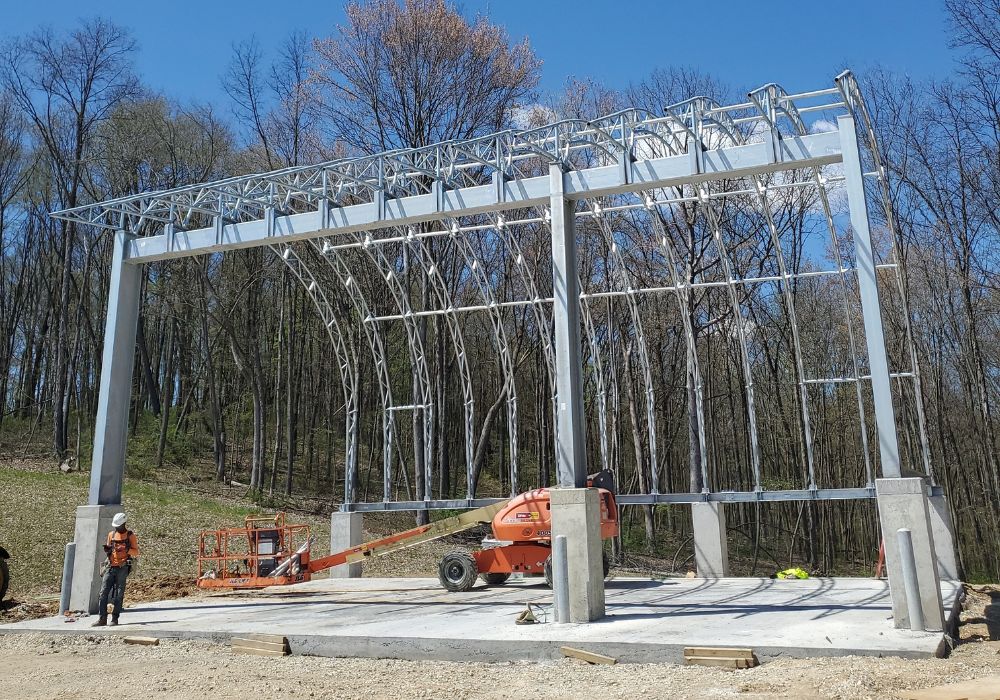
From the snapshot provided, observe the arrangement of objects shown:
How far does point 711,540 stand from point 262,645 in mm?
10960

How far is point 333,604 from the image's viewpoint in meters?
15.1

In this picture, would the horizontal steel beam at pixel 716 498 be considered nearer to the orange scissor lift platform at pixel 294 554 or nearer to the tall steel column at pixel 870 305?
the orange scissor lift platform at pixel 294 554

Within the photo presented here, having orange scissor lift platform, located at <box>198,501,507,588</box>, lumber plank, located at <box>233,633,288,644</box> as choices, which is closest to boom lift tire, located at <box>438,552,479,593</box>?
orange scissor lift platform, located at <box>198,501,507,588</box>

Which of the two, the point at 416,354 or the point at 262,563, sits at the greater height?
the point at 416,354

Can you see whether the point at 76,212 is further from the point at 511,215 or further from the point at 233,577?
the point at 511,215

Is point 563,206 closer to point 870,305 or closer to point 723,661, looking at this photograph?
point 870,305

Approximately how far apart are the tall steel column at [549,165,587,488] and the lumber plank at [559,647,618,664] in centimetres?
306

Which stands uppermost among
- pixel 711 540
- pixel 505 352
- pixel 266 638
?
pixel 505 352

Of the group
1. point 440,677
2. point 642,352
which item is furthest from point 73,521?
point 440,677

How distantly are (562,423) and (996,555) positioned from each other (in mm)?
25788

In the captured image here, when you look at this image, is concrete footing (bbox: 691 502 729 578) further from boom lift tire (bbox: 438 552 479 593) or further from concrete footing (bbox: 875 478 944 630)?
concrete footing (bbox: 875 478 944 630)

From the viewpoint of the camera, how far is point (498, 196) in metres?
13.9

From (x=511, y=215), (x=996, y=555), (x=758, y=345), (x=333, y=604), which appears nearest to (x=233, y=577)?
(x=333, y=604)

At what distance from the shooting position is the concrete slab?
9219 mm
